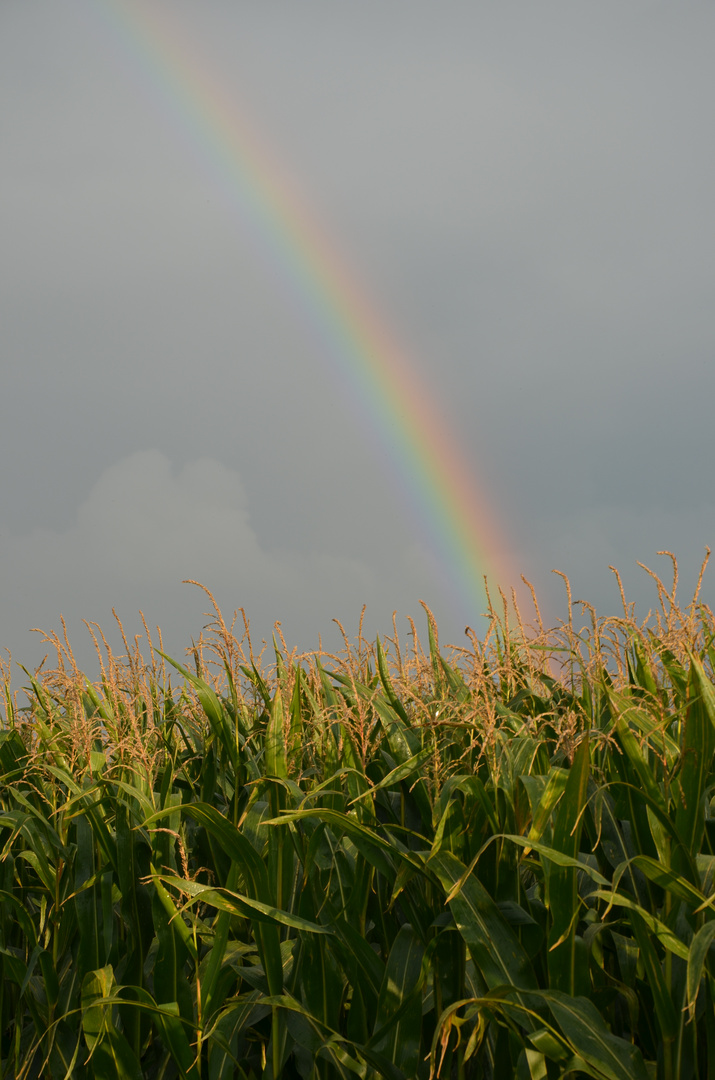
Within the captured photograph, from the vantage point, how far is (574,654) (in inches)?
99.8

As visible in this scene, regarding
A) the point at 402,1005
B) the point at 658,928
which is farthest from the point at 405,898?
the point at 658,928

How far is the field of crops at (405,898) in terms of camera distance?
1967 mm

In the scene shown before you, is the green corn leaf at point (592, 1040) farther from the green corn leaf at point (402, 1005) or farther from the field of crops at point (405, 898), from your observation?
the green corn leaf at point (402, 1005)

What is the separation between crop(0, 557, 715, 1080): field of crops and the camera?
197 centimetres

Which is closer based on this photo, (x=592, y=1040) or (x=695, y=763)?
(x=592, y=1040)

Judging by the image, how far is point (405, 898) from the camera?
223cm

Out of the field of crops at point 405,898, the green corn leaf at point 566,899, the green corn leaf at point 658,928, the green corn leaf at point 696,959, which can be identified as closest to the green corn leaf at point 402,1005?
the field of crops at point 405,898

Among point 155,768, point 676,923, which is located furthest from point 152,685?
point 676,923

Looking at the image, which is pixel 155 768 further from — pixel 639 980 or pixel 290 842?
pixel 639 980

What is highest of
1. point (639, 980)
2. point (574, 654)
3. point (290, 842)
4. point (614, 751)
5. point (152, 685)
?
point (152, 685)

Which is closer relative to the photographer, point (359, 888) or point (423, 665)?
point (359, 888)

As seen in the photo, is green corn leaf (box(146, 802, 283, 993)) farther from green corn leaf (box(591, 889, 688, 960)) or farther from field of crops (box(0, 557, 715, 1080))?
green corn leaf (box(591, 889, 688, 960))

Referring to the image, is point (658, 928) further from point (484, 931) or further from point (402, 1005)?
point (402, 1005)

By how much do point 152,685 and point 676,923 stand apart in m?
3.45
